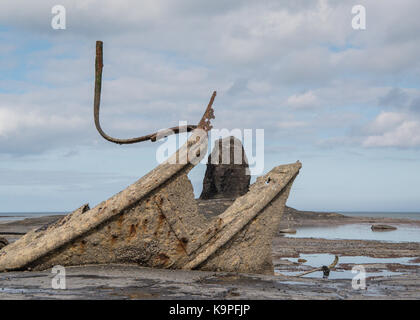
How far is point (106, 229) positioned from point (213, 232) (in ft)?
4.59

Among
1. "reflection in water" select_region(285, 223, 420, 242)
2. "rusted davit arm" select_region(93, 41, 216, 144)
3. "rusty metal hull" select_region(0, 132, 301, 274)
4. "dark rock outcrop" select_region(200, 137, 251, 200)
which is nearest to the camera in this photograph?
"rusty metal hull" select_region(0, 132, 301, 274)

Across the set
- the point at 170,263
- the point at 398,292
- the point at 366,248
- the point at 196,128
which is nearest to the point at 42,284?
the point at 170,263

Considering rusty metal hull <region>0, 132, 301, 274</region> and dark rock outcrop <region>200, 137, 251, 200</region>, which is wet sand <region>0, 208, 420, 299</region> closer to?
rusty metal hull <region>0, 132, 301, 274</region>

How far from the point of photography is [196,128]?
6.81 meters

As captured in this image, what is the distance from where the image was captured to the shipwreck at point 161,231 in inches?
236

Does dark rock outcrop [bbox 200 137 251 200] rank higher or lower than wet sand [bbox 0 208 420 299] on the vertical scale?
higher

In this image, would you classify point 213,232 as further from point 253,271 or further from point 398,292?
point 398,292

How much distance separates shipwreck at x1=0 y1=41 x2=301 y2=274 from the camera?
600 cm

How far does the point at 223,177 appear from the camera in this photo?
26.1m

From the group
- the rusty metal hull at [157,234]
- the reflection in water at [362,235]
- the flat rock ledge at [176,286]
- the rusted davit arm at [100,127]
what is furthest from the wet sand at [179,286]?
the reflection in water at [362,235]

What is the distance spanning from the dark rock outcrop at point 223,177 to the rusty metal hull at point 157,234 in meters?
18.6

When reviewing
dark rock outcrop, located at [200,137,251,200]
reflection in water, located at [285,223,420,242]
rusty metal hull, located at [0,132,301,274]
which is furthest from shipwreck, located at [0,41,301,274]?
dark rock outcrop, located at [200,137,251,200]

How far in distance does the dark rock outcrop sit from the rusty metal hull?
18.6 meters

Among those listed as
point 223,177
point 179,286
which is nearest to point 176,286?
point 179,286
